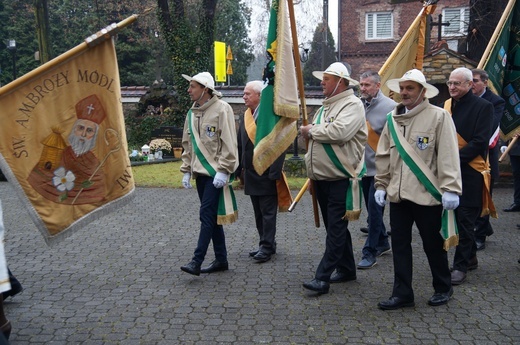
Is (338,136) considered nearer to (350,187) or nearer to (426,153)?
(350,187)

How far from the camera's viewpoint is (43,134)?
193 inches

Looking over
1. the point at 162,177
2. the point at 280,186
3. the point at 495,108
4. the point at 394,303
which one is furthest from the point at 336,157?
the point at 162,177

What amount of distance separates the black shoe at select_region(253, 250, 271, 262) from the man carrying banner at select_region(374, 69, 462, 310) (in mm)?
1953

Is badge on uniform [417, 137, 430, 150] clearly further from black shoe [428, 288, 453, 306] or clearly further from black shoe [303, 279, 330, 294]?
black shoe [303, 279, 330, 294]

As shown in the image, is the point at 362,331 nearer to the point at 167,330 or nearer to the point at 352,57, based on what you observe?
the point at 167,330

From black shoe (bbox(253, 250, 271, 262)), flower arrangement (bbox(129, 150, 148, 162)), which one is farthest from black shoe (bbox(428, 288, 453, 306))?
flower arrangement (bbox(129, 150, 148, 162))

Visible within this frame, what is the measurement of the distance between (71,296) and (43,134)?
1.76 metres

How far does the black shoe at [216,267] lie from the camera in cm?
675

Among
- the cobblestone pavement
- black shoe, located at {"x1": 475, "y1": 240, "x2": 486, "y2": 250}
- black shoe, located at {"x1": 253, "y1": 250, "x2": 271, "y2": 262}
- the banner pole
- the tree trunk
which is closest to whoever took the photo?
the banner pole

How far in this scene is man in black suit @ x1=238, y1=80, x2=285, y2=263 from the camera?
7.27 metres

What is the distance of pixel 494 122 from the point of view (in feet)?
23.7

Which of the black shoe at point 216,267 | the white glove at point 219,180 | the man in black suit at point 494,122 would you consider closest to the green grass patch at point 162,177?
the man in black suit at point 494,122

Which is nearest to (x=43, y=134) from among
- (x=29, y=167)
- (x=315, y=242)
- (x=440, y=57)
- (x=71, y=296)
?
(x=29, y=167)

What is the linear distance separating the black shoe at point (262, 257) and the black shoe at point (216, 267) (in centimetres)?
46
